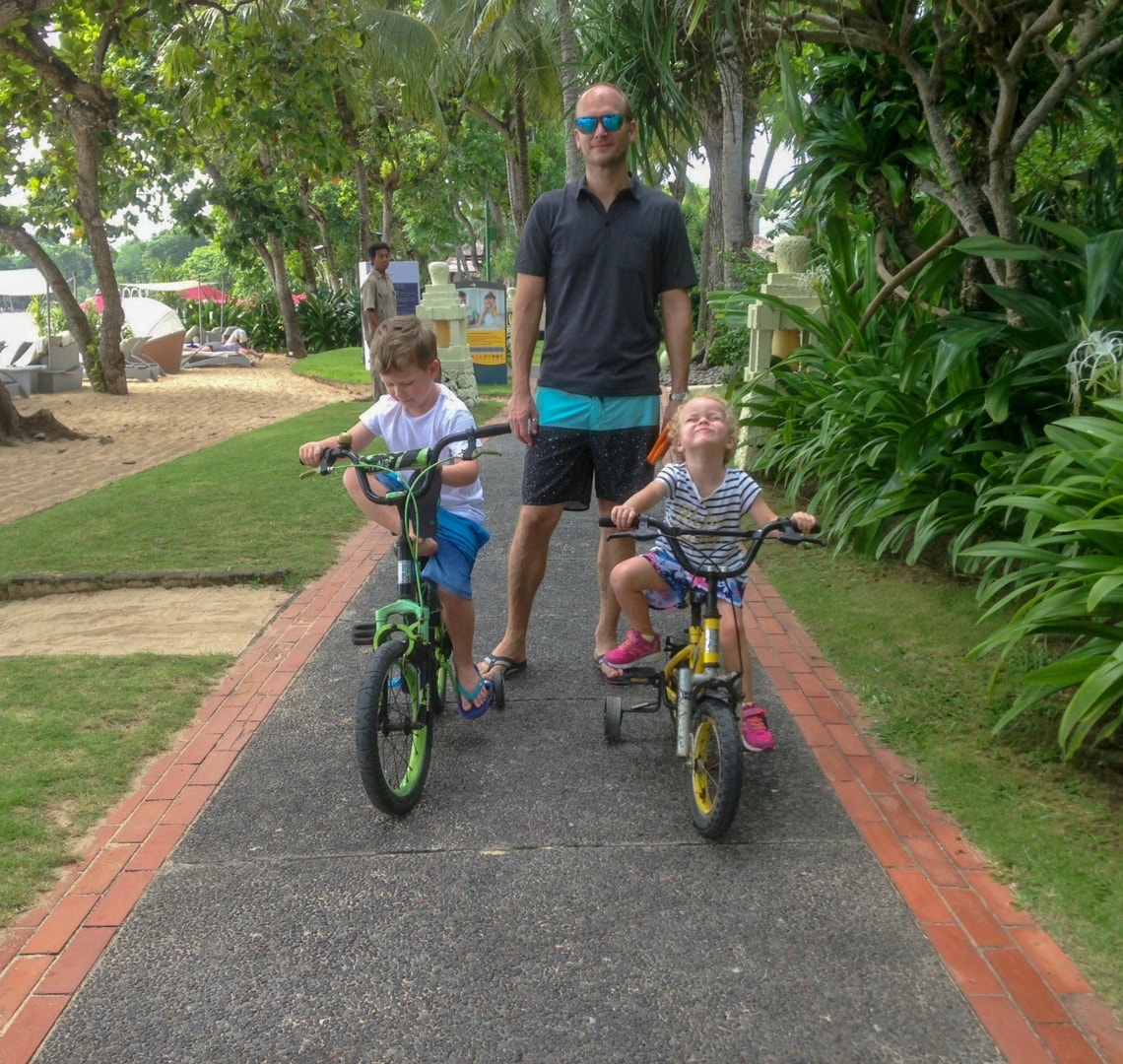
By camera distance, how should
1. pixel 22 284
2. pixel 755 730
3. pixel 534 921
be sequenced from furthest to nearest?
pixel 22 284 < pixel 755 730 < pixel 534 921

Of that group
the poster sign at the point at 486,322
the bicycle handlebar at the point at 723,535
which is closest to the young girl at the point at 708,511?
the bicycle handlebar at the point at 723,535

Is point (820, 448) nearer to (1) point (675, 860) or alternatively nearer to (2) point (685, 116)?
(2) point (685, 116)

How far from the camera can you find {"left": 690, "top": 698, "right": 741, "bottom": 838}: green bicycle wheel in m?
→ 3.55

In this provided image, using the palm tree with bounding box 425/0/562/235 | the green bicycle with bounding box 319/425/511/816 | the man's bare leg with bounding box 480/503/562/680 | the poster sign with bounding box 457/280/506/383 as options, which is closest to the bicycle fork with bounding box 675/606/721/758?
the green bicycle with bounding box 319/425/511/816

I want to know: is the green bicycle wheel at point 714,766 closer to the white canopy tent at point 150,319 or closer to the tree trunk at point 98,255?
the tree trunk at point 98,255

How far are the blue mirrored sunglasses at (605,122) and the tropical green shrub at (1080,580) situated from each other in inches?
77.2

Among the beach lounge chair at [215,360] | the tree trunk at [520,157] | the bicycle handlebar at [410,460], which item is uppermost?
the tree trunk at [520,157]

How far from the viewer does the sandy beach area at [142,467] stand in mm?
6117

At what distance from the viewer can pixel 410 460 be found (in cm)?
396

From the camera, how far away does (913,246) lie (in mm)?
7758

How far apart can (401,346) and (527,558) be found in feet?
4.09

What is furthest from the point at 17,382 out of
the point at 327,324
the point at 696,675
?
the point at 696,675

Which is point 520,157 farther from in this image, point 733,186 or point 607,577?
point 607,577

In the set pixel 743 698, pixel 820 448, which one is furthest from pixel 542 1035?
pixel 820 448
